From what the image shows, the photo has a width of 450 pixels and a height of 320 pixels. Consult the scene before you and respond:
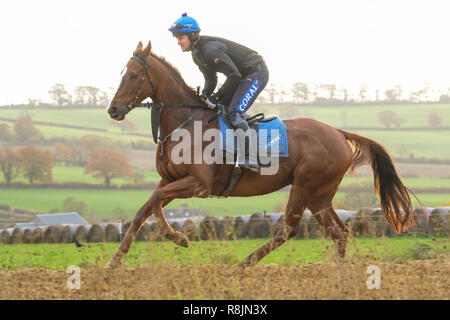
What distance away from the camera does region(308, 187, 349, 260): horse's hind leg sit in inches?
328

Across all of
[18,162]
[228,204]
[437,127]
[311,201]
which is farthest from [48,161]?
[311,201]

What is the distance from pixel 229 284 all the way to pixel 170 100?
2.54 metres

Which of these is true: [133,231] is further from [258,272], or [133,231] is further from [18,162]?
[18,162]

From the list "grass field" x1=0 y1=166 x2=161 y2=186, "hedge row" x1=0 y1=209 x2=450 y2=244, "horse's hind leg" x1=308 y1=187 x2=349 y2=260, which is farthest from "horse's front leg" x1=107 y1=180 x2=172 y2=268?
"grass field" x1=0 y1=166 x2=161 y2=186

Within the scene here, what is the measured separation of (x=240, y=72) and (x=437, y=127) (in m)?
58.0

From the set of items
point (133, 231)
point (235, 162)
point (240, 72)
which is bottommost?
point (133, 231)

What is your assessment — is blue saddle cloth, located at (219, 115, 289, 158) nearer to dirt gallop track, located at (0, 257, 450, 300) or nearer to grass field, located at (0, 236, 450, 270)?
grass field, located at (0, 236, 450, 270)

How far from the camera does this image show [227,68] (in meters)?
7.84

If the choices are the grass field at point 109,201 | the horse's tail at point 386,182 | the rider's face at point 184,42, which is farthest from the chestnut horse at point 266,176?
the grass field at point 109,201

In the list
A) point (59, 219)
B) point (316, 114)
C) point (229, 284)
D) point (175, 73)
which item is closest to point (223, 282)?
point (229, 284)

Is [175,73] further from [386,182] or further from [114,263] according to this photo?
[386,182]

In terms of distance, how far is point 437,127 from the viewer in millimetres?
62688

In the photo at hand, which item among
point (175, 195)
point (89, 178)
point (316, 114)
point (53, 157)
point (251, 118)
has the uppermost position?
point (316, 114)
